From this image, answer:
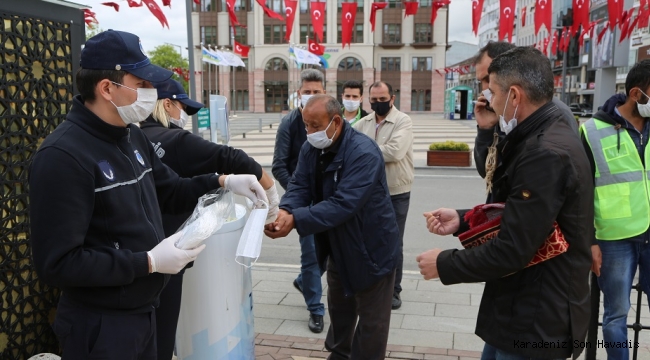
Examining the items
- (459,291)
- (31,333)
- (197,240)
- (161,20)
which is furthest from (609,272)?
(161,20)

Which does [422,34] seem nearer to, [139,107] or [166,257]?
[139,107]

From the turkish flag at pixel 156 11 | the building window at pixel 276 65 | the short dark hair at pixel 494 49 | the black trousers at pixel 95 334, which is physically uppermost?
the building window at pixel 276 65

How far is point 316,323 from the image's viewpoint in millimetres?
4477

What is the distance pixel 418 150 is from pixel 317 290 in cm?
1532

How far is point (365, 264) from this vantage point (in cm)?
315

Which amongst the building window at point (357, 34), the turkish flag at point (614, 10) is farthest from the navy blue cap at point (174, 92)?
the building window at point (357, 34)

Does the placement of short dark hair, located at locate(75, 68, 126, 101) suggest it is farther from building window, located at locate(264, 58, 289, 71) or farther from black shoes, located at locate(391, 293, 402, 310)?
building window, located at locate(264, 58, 289, 71)

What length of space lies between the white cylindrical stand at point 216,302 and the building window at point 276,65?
197ft

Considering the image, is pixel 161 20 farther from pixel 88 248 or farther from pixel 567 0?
pixel 567 0

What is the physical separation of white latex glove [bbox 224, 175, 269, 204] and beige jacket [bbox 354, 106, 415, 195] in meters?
2.19

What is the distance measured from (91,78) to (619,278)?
3.24 m

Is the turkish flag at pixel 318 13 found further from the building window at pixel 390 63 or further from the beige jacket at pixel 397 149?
the building window at pixel 390 63

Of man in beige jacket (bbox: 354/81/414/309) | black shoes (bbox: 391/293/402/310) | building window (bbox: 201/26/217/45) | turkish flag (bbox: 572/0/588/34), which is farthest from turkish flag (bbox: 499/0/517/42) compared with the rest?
building window (bbox: 201/26/217/45)

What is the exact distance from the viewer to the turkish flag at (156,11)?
9852 millimetres
